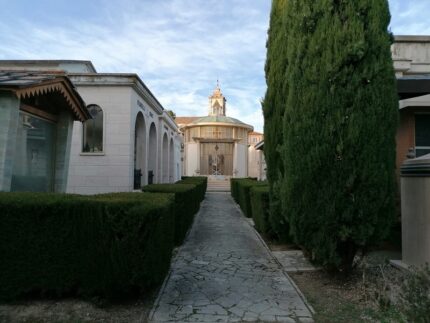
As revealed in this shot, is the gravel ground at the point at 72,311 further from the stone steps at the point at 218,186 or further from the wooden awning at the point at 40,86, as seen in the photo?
the stone steps at the point at 218,186

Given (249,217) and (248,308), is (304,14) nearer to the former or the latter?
(248,308)

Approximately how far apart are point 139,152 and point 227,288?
40.7ft

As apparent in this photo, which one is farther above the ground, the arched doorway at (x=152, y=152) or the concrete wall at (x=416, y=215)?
the arched doorway at (x=152, y=152)

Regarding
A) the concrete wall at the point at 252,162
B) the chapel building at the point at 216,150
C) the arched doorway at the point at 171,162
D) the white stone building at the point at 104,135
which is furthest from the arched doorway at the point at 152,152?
the concrete wall at the point at 252,162

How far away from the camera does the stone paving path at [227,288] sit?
4.19 metres

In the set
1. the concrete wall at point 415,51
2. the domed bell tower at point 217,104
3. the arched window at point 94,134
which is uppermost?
the domed bell tower at point 217,104

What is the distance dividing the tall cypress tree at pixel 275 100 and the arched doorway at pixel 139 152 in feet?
29.4

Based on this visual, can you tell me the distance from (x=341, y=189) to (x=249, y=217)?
8622 millimetres

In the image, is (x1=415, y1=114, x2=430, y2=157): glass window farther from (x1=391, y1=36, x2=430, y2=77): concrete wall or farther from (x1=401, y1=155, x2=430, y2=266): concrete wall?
(x1=391, y1=36, x2=430, y2=77): concrete wall

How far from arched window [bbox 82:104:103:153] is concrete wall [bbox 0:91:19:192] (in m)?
7.73

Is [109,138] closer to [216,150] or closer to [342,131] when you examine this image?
[342,131]

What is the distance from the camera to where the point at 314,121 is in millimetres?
4852

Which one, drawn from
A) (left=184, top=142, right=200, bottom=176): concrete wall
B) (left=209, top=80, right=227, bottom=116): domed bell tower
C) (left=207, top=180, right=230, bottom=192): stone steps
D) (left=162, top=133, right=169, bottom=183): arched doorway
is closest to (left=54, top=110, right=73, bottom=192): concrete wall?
(left=162, top=133, right=169, bottom=183): arched doorway

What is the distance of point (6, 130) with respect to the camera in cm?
605
